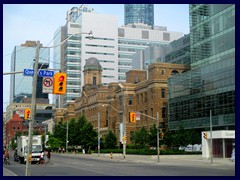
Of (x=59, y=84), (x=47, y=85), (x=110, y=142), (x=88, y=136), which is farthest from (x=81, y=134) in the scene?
(x=59, y=84)

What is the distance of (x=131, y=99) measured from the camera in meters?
95.9

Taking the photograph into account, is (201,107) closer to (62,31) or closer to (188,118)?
(188,118)

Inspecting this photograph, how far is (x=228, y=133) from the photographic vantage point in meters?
52.4

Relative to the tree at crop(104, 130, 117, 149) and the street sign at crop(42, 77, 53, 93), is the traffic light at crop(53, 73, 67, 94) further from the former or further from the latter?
the tree at crop(104, 130, 117, 149)

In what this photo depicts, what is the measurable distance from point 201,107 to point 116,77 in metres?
119

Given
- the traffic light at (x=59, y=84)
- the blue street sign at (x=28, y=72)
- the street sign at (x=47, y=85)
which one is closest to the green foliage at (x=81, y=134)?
the blue street sign at (x=28, y=72)

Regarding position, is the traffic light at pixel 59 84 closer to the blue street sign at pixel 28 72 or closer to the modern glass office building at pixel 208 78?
the blue street sign at pixel 28 72

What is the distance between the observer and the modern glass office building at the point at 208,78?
209 feet

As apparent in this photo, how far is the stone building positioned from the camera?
8588 cm

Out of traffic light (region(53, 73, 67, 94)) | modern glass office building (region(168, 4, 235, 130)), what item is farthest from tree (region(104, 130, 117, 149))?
traffic light (region(53, 73, 67, 94))

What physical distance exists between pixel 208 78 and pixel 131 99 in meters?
29.8

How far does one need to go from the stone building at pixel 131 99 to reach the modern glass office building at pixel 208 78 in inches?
197

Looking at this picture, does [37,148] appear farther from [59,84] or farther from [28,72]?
[59,84]
